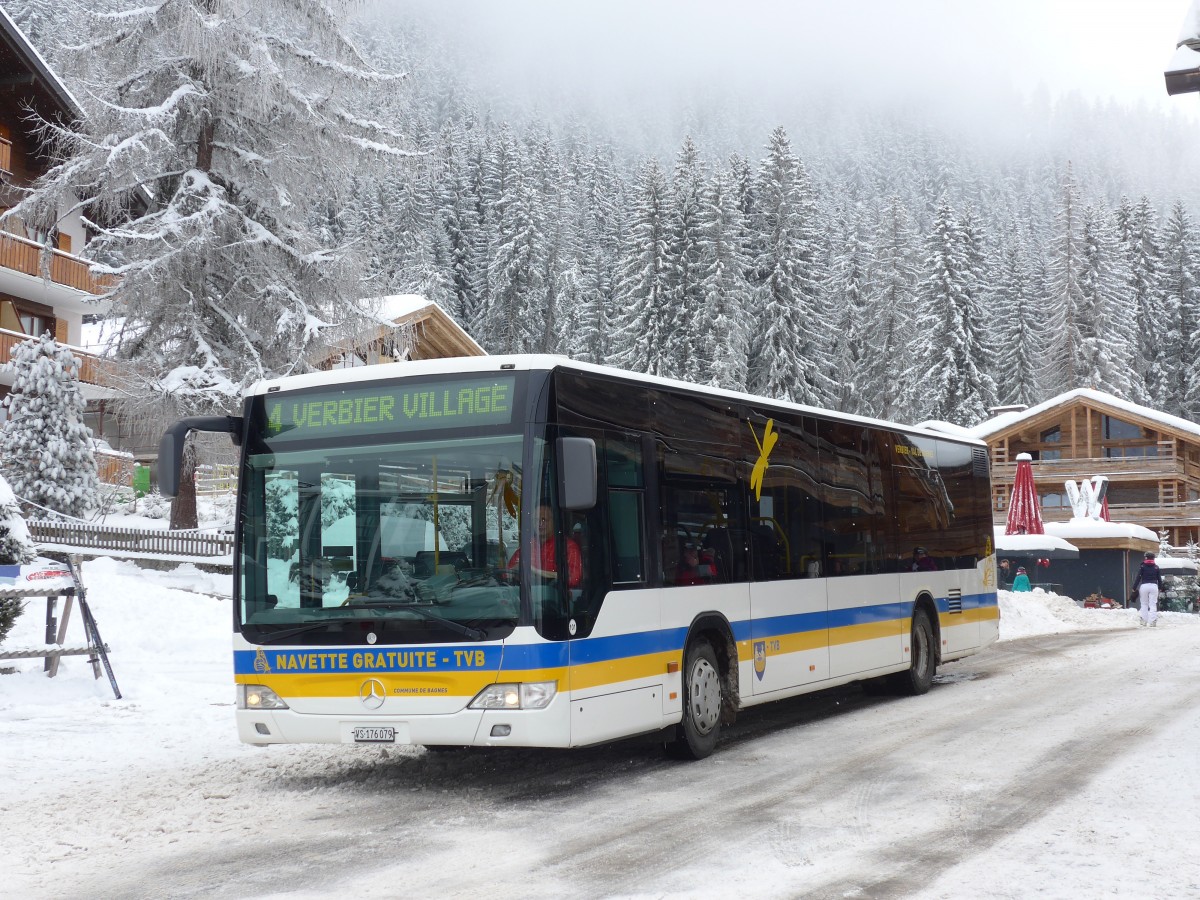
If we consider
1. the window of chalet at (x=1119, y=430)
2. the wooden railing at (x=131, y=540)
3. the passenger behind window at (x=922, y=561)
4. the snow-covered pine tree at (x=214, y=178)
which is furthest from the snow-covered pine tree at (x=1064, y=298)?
the passenger behind window at (x=922, y=561)

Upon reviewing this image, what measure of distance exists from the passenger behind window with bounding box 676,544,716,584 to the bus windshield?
192 centimetres

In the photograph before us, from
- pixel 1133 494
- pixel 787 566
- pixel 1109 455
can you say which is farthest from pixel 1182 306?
pixel 787 566

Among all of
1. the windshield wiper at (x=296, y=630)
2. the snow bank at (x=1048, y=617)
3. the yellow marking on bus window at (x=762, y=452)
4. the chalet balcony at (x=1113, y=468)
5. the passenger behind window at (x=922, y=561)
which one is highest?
the chalet balcony at (x=1113, y=468)

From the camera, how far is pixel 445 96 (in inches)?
7692

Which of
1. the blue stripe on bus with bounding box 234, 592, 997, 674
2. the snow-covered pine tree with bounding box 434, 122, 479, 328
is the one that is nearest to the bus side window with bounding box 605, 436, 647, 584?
the blue stripe on bus with bounding box 234, 592, 997, 674

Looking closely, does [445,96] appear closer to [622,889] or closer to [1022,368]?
[1022,368]

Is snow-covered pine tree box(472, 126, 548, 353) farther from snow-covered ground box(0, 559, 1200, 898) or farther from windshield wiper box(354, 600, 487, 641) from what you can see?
windshield wiper box(354, 600, 487, 641)

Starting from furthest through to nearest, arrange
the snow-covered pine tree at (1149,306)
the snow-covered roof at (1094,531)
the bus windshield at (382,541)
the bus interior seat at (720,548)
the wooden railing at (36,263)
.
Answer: the snow-covered pine tree at (1149,306), the snow-covered roof at (1094,531), the wooden railing at (36,263), the bus interior seat at (720,548), the bus windshield at (382,541)

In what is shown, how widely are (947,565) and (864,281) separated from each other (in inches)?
2626

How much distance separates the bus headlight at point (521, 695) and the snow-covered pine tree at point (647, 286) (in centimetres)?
5284

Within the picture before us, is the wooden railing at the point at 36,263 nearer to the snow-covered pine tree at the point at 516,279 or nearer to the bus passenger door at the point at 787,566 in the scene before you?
the bus passenger door at the point at 787,566

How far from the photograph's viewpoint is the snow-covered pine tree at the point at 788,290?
62219mm

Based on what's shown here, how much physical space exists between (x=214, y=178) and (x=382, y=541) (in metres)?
18.0

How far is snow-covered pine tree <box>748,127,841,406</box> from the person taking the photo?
62.2 meters
